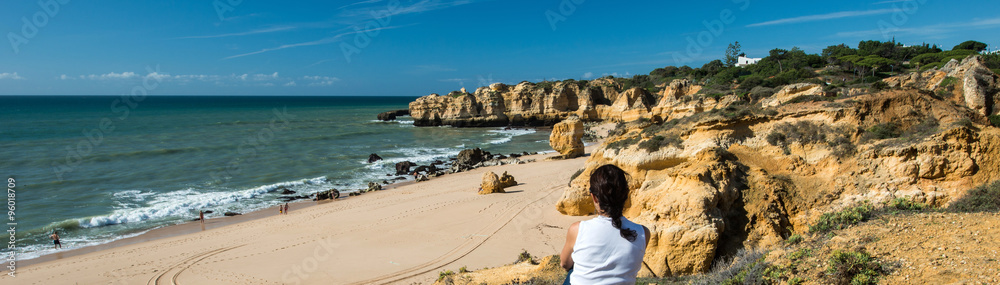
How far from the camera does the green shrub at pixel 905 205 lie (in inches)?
256

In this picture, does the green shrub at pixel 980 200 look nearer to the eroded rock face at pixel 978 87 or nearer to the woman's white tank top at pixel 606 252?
the eroded rock face at pixel 978 87

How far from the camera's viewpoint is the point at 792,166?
26.0ft

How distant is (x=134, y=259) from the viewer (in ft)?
39.9

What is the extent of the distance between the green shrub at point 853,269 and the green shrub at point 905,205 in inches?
100

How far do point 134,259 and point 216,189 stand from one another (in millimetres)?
9771

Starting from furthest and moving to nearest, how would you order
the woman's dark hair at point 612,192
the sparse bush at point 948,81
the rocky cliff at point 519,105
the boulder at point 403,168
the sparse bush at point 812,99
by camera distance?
the rocky cliff at point 519,105
the boulder at point 403,168
the sparse bush at point 948,81
the sparse bush at point 812,99
the woman's dark hair at point 612,192

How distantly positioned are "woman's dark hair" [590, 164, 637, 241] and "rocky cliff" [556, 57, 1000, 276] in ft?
14.7

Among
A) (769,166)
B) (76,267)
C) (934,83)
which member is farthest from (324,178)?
(934,83)

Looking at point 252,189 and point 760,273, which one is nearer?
point 760,273

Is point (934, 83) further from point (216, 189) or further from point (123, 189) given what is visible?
point (123, 189)

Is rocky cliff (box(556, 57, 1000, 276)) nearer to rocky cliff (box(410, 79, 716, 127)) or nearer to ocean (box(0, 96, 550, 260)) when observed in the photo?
ocean (box(0, 96, 550, 260))

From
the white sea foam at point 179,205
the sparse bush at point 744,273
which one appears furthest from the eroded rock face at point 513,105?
the sparse bush at point 744,273

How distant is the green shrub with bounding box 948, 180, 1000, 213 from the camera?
19.2 feet

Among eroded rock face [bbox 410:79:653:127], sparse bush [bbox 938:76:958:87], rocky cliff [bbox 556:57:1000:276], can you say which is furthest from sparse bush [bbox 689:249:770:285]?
eroded rock face [bbox 410:79:653:127]
